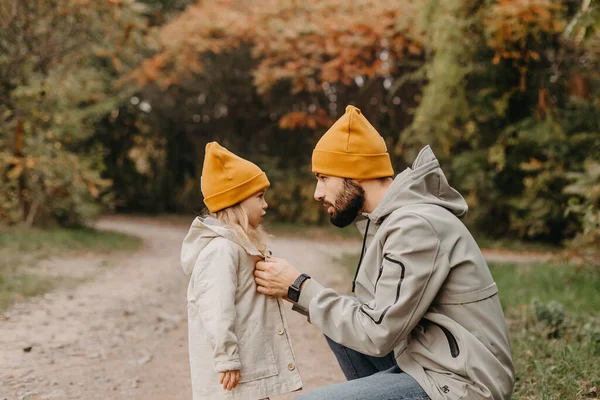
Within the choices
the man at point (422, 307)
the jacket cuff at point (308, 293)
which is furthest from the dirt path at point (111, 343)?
the man at point (422, 307)

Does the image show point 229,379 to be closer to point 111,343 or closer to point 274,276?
point 274,276

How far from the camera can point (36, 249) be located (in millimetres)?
9367

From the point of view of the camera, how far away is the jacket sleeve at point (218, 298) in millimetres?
2441

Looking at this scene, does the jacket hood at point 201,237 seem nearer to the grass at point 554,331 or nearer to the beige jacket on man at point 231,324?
the beige jacket on man at point 231,324

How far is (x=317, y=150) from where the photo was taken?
2531 mm

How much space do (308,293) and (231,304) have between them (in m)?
0.35

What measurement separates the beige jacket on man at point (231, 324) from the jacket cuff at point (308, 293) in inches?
12.5

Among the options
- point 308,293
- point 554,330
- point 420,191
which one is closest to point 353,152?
point 420,191

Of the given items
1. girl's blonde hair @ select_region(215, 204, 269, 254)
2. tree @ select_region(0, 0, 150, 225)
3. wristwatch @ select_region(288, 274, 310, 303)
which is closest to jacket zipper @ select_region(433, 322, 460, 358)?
wristwatch @ select_region(288, 274, 310, 303)

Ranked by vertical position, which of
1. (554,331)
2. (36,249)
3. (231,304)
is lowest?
(36,249)

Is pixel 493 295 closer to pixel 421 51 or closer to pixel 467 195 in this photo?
pixel 467 195

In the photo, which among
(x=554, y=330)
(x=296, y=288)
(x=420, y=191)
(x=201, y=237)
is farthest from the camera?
(x=554, y=330)

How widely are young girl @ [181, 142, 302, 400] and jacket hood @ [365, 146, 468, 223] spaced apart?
65cm

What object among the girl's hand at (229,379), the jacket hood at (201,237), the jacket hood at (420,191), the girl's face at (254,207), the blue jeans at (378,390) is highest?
the jacket hood at (420,191)
